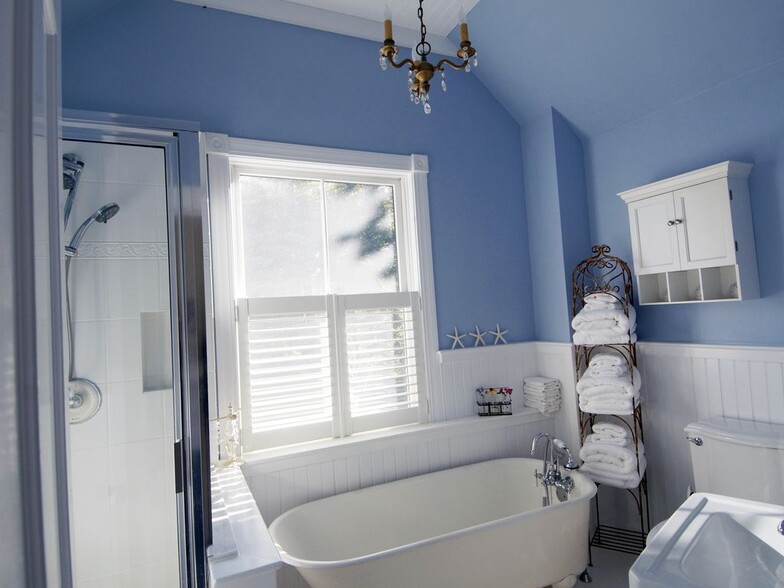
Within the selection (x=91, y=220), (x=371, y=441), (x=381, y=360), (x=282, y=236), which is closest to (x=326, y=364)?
(x=381, y=360)

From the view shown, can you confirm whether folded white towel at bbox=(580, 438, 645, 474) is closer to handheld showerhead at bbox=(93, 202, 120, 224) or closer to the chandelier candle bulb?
the chandelier candle bulb

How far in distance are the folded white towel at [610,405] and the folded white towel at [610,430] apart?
0.27 feet

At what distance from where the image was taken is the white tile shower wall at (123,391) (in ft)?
4.71

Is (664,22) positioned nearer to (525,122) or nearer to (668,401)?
(525,122)

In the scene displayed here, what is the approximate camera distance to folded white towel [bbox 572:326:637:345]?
8.11ft

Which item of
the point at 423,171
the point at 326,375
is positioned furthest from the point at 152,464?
the point at 423,171

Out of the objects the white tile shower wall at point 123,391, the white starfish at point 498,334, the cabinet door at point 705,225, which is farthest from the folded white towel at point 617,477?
the white tile shower wall at point 123,391

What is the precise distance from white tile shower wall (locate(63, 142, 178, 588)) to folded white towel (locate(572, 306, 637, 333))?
84.3 inches

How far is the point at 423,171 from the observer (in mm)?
2797

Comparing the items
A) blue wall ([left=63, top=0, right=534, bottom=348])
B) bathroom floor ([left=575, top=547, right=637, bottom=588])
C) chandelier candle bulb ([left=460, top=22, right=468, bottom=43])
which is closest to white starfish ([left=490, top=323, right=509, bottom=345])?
blue wall ([left=63, top=0, right=534, bottom=348])

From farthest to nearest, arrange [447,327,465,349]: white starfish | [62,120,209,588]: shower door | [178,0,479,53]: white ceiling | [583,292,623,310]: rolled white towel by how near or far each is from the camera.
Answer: [447,327,465,349]: white starfish, [583,292,623,310]: rolled white towel, [178,0,479,53]: white ceiling, [62,120,209,588]: shower door

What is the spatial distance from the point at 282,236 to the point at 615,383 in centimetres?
195

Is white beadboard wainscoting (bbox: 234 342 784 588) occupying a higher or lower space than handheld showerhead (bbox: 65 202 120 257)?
lower

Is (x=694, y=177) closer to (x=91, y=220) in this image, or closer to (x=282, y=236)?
(x=282, y=236)
